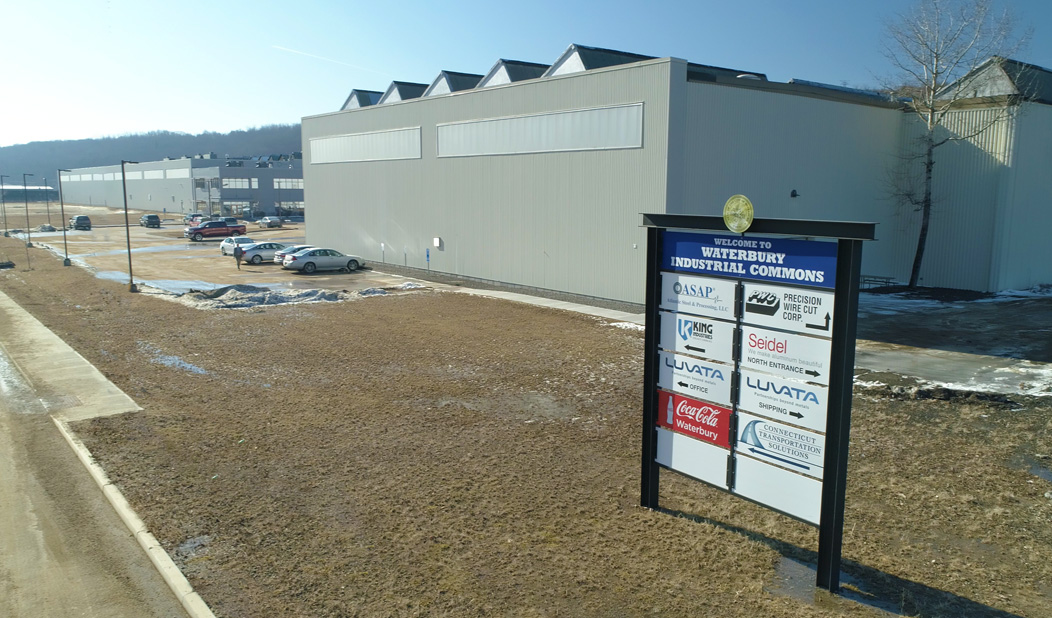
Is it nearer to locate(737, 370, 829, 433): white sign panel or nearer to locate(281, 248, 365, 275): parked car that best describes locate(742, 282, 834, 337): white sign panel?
locate(737, 370, 829, 433): white sign panel

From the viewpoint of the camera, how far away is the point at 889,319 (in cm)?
2461

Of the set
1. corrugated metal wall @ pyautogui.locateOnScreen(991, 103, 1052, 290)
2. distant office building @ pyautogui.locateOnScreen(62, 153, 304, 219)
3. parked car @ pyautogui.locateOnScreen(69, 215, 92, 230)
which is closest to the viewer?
corrugated metal wall @ pyautogui.locateOnScreen(991, 103, 1052, 290)

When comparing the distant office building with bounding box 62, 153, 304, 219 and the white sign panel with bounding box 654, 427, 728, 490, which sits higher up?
the distant office building with bounding box 62, 153, 304, 219

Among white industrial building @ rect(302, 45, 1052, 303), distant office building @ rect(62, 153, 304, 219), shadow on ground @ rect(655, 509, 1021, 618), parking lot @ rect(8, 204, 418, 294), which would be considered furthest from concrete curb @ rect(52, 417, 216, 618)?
distant office building @ rect(62, 153, 304, 219)

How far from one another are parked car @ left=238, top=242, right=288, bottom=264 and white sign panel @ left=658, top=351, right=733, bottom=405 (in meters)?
39.2

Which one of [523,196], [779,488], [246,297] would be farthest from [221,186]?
[779,488]

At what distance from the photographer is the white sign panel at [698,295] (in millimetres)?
7934

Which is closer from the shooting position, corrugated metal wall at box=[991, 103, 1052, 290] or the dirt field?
the dirt field

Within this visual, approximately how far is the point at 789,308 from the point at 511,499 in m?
4.15

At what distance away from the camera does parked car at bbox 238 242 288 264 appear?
4350 centimetres

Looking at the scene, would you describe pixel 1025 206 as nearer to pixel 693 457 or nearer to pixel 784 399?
pixel 693 457

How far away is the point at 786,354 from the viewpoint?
7.39 m

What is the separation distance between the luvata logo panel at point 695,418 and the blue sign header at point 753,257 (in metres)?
1.48

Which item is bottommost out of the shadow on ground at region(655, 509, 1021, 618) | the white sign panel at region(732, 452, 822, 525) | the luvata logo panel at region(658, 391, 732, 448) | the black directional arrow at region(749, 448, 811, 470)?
the shadow on ground at region(655, 509, 1021, 618)
